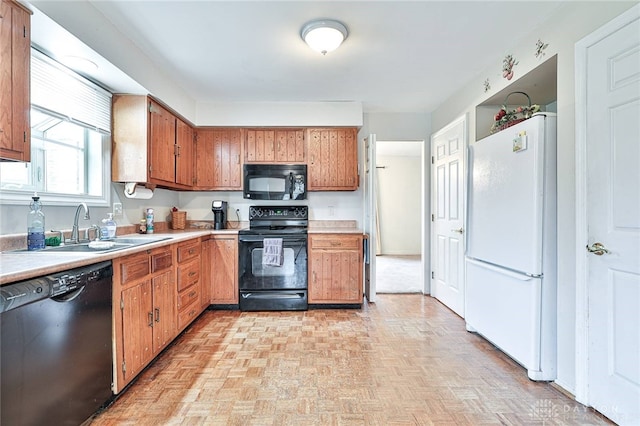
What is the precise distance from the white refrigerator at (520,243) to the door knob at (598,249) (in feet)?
1.00

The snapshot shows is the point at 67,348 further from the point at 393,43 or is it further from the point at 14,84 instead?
the point at 393,43

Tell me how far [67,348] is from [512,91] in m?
3.50

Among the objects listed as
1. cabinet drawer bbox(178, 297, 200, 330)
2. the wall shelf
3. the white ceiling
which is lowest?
cabinet drawer bbox(178, 297, 200, 330)

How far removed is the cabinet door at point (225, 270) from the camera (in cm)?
331

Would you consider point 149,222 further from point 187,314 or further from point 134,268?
point 134,268

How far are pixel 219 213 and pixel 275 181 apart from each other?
0.80 m

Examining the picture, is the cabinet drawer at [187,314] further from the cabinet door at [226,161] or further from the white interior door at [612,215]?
the white interior door at [612,215]

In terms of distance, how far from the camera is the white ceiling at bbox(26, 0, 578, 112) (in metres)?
1.88

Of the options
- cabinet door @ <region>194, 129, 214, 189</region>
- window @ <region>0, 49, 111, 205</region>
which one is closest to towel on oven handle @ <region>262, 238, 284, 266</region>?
cabinet door @ <region>194, 129, 214, 189</region>

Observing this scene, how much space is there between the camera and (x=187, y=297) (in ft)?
8.91

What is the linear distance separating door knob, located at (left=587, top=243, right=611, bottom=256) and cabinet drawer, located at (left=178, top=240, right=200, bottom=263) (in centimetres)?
288

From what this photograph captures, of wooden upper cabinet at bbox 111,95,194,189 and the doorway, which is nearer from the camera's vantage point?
wooden upper cabinet at bbox 111,95,194,189

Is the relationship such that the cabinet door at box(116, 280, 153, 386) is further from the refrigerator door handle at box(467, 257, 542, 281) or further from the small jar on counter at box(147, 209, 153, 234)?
the refrigerator door handle at box(467, 257, 542, 281)

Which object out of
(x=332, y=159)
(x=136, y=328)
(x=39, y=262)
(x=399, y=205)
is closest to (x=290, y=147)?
(x=332, y=159)
